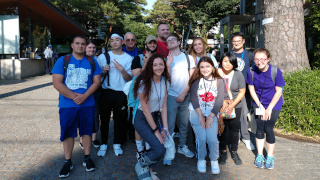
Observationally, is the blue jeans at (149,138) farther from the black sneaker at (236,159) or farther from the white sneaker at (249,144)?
the white sneaker at (249,144)

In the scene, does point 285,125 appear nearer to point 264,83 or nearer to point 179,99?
point 264,83

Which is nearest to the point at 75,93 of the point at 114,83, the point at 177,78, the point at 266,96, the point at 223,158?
the point at 114,83

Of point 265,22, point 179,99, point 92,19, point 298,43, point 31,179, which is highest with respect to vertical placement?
point 92,19

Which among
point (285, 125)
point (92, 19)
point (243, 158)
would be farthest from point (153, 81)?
point (92, 19)

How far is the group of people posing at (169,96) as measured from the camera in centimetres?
328

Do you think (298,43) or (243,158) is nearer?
(243,158)

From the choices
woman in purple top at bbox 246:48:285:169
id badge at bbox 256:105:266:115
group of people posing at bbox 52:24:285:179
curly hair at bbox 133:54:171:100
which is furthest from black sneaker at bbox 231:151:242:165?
curly hair at bbox 133:54:171:100

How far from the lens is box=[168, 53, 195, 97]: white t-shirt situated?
383cm

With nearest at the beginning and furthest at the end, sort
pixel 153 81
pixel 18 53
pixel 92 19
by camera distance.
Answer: pixel 153 81
pixel 18 53
pixel 92 19

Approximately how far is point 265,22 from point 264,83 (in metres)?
3.00

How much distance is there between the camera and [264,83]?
3.57 metres

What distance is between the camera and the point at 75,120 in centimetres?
348

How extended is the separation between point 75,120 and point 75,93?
0.36m

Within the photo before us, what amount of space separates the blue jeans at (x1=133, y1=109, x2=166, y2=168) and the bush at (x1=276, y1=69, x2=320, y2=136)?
9.69ft
